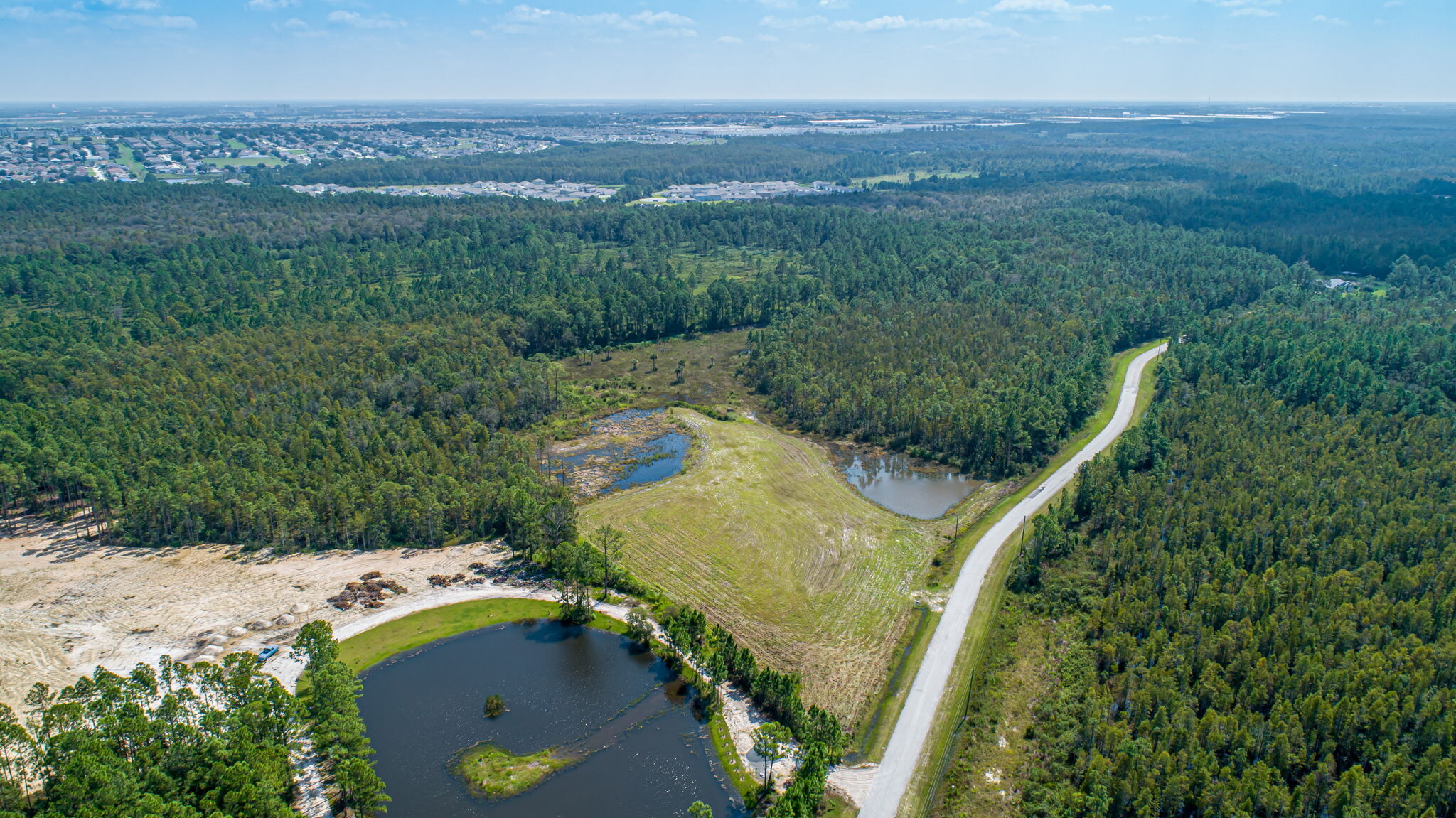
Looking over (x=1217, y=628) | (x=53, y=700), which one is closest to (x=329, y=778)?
(x=53, y=700)

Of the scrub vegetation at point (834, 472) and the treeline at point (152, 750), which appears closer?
the treeline at point (152, 750)

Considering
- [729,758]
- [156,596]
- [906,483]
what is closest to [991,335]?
[906,483]

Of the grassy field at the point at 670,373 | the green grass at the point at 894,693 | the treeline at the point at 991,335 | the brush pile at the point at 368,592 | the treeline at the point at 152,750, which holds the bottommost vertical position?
the green grass at the point at 894,693

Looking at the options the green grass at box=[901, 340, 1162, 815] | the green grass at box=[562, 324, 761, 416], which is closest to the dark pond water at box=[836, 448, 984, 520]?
the green grass at box=[901, 340, 1162, 815]

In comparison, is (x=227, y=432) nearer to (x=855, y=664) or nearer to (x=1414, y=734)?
(x=855, y=664)

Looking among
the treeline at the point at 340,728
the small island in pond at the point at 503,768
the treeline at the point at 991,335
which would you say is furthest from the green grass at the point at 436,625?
Answer: the treeline at the point at 991,335

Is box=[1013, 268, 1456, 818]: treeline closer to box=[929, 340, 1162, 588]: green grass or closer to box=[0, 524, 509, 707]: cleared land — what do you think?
box=[929, 340, 1162, 588]: green grass

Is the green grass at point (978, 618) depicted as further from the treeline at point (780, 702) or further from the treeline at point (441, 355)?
the treeline at point (780, 702)
